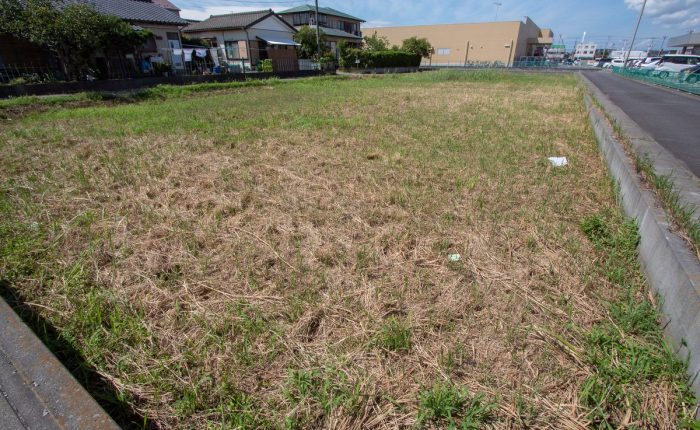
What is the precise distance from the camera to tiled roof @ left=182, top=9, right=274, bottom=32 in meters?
24.0

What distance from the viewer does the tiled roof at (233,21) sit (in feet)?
78.7

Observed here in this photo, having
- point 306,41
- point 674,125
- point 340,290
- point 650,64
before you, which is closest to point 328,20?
point 306,41

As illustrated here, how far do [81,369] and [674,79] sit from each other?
2533 centimetres

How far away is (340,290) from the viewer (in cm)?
234

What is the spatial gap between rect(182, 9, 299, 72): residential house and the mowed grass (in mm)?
22213

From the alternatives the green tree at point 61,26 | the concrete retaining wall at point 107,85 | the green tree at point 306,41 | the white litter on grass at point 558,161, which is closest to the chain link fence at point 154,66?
the concrete retaining wall at point 107,85

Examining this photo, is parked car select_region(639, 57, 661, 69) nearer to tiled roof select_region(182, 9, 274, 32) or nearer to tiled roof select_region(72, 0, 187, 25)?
tiled roof select_region(182, 9, 274, 32)

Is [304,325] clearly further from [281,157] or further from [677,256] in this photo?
[281,157]

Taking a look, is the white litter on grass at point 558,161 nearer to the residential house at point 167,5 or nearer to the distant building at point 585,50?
the residential house at point 167,5

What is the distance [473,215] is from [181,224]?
2.85 metres

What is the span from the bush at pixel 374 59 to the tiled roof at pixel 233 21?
7.18m

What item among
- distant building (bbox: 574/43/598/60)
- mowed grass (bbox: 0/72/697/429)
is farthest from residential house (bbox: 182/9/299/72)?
distant building (bbox: 574/43/598/60)

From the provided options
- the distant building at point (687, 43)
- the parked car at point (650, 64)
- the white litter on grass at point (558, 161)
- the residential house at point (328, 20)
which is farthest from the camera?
the distant building at point (687, 43)

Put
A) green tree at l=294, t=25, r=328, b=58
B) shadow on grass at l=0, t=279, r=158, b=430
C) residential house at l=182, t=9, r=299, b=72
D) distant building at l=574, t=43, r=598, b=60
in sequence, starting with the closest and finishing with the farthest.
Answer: shadow on grass at l=0, t=279, r=158, b=430, residential house at l=182, t=9, r=299, b=72, green tree at l=294, t=25, r=328, b=58, distant building at l=574, t=43, r=598, b=60
